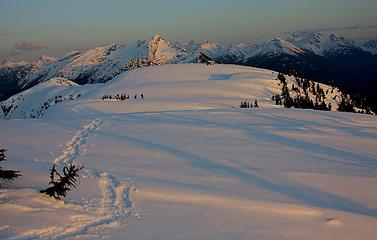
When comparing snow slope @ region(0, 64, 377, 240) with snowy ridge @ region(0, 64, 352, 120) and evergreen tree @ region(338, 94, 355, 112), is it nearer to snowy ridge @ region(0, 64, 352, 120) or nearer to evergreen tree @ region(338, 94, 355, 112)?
snowy ridge @ region(0, 64, 352, 120)

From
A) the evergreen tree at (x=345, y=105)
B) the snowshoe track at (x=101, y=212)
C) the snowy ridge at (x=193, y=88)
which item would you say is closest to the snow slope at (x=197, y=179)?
the snowshoe track at (x=101, y=212)

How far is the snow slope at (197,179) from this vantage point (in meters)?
12.7

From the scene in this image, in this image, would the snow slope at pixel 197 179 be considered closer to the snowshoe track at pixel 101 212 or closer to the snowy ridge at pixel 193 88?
the snowshoe track at pixel 101 212

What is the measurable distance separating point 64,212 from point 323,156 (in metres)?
12.8

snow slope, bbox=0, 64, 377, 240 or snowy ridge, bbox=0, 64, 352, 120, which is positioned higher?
snowy ridge, bbox=0, 64, 352, 120

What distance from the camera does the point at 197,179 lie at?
17.6 metres

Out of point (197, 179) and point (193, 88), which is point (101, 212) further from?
point (193, 88)

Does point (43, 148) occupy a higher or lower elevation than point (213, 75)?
lower

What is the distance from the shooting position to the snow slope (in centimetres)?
1273

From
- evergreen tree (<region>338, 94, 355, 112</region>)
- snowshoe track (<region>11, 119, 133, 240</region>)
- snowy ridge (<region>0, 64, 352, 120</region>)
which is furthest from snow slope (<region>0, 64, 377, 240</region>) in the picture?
evergreen tree (<region>338, 94, 355, 112</region>)

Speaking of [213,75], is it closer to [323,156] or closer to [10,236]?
[323,156]

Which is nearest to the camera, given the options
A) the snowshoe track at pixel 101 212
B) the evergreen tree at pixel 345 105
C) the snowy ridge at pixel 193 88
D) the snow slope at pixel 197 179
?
the snowshoe track at pixel 101 212

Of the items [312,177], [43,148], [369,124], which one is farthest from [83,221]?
[369,124]

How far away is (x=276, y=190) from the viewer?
16234mm
